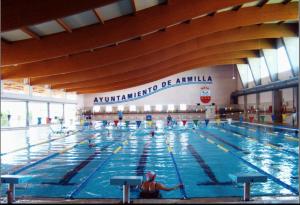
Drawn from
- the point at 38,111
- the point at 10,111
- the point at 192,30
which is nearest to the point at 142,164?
the point at 192,30

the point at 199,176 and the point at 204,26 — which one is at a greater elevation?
the point at 204,26

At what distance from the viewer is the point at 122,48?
14.9m

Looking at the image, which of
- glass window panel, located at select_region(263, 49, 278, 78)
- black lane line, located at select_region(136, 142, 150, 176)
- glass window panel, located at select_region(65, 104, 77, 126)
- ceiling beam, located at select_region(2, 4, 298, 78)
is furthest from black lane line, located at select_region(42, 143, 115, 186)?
glass window panel, located at select_region(65, 104, 77, 126)

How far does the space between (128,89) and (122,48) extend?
19.8 meters

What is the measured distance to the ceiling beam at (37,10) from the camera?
25.4ft

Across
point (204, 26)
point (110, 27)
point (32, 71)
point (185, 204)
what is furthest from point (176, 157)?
point (32, 71)

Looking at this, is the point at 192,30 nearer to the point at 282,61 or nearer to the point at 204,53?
the point at 204,53

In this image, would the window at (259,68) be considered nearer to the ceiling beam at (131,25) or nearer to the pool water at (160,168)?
the pool water at (160,168)

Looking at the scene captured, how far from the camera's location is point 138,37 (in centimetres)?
1468

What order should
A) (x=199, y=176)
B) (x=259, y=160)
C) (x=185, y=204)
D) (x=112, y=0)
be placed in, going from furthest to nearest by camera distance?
(x=259, y=160) < (x=112, y=0) < (x=199, y=176) < (x=185, y=204)

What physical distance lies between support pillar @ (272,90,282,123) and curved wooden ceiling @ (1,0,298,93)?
3.71 metres

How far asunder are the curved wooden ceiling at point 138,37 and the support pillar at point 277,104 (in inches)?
146

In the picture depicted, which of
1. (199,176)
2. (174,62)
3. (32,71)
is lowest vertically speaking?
(199,176)

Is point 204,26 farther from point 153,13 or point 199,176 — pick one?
point 199,176
